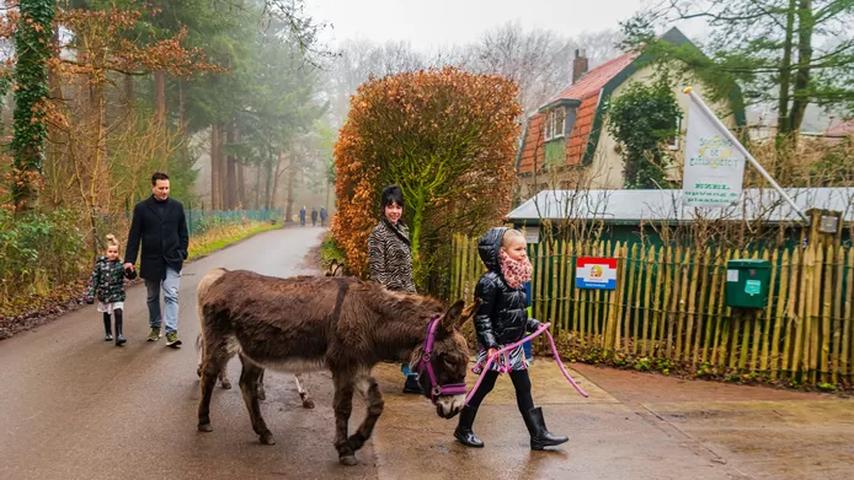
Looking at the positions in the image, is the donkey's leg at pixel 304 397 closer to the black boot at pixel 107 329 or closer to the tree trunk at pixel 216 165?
the black boot at pixel 107 329

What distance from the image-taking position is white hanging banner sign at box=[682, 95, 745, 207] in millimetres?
7172

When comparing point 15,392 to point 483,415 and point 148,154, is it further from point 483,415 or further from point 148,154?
point 148,154

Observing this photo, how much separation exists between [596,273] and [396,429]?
3.52 m

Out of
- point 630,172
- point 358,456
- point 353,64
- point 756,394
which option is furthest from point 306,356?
point 353,64

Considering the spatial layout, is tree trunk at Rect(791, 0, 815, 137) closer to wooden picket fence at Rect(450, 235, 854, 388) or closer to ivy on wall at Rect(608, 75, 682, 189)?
ivy on wall at Rect(608, 75, 682, 189)

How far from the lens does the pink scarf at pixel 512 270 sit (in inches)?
173

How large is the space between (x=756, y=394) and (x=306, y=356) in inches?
194

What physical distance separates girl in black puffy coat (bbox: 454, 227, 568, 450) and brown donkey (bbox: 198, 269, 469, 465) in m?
0.38

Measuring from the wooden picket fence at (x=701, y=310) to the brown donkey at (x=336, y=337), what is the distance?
132 inches

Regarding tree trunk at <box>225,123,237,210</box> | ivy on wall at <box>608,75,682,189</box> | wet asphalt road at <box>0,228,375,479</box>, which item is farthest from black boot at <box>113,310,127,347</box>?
tree trunk at <box>225,123,237,210</box>

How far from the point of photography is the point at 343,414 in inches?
163

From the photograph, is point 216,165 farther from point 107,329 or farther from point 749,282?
point 749,282

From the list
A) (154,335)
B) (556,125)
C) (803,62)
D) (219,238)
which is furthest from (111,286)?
(219,238)

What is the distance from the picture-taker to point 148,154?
679 inches
